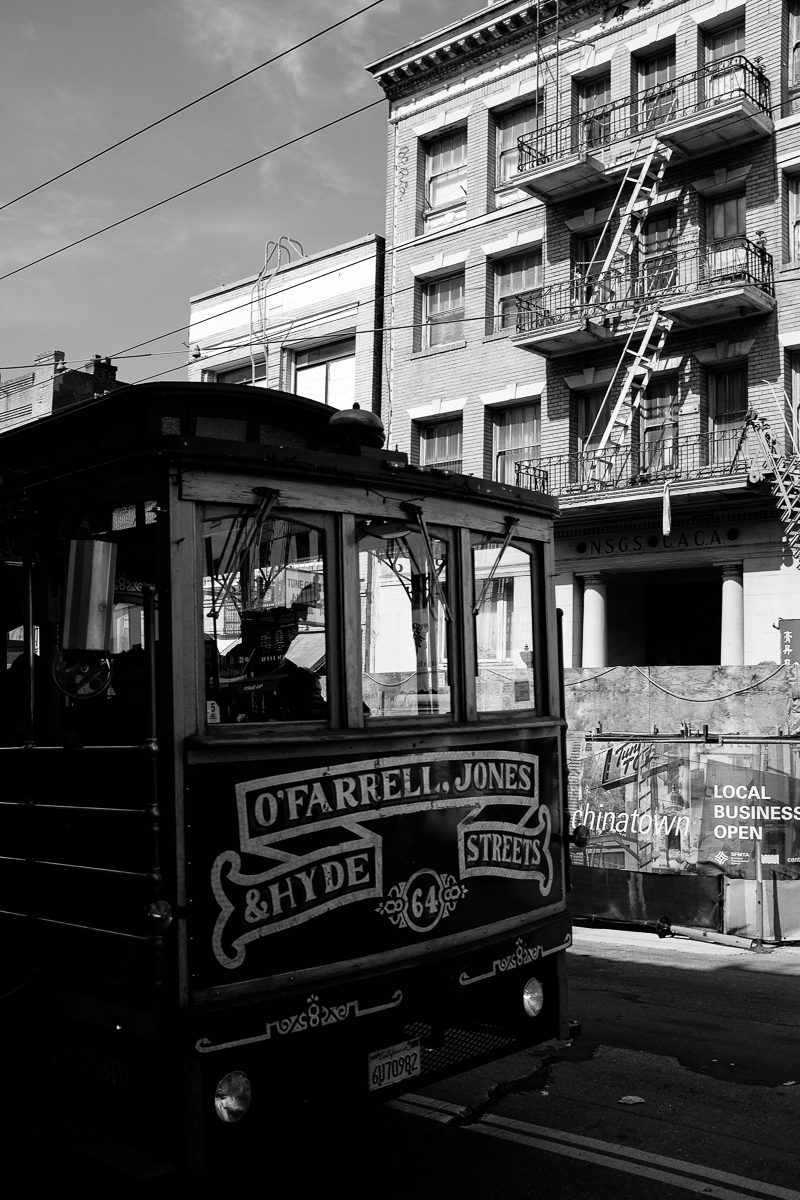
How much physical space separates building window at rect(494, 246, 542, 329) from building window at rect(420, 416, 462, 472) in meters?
2.46

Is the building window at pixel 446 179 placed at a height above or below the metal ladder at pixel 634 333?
above

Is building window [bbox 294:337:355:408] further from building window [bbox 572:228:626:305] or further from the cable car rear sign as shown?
the cable car rear sign

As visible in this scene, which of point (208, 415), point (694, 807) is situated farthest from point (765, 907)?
point (208, 415)

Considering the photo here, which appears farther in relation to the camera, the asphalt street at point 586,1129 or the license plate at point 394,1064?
the asphalt street at point 586,1129

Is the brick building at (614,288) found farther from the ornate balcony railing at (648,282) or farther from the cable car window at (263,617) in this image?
the cable car window at (263,617)

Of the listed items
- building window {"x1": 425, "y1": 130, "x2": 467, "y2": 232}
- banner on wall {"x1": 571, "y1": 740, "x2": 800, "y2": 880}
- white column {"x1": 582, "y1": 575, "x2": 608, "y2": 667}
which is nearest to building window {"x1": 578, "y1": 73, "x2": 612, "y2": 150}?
building window {"x1": 425, "y1": 130, "x2": 467, "y2": 232}

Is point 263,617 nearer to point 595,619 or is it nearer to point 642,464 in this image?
point 642,464

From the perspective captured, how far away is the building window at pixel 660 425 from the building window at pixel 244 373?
1029 cm

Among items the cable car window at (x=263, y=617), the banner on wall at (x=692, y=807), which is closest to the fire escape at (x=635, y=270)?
the banner on wall at (x=692, y=807)

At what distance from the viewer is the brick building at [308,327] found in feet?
85.8

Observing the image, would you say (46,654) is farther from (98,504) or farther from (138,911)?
(138,911)

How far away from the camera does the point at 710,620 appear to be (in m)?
23.6

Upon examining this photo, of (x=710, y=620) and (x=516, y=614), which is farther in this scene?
(x=710, y=620)

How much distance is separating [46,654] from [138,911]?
1.24 metres
